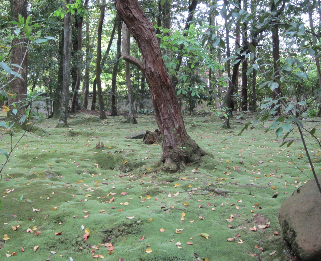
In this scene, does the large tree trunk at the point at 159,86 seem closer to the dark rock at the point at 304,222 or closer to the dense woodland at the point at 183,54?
the dense woodland at the point at 183,54

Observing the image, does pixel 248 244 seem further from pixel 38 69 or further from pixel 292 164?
pixel 38 69

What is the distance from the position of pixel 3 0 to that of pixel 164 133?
1244cm

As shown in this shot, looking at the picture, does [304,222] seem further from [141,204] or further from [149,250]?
[141,204]

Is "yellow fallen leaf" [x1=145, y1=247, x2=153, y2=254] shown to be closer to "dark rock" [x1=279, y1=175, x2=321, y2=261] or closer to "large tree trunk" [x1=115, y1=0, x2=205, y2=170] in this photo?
"dark rock" [x1=279, y1=175, x2=321, y2=261]

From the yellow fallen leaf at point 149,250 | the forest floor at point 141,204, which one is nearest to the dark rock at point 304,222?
the forest floor at point 141,204

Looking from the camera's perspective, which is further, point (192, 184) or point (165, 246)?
point (192, 184)

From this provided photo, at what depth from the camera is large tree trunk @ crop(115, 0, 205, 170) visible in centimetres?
478

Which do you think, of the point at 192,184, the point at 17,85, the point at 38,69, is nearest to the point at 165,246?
the point at 192,184

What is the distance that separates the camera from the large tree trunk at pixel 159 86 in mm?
4781

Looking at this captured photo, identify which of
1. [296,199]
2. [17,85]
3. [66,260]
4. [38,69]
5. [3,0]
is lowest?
[66,260]

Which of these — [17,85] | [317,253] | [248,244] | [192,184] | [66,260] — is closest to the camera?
[317,253]

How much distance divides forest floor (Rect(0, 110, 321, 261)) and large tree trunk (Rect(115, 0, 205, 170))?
1.14 ft

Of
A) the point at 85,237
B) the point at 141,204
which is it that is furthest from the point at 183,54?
the point at 85,237

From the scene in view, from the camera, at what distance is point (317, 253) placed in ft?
6.64
